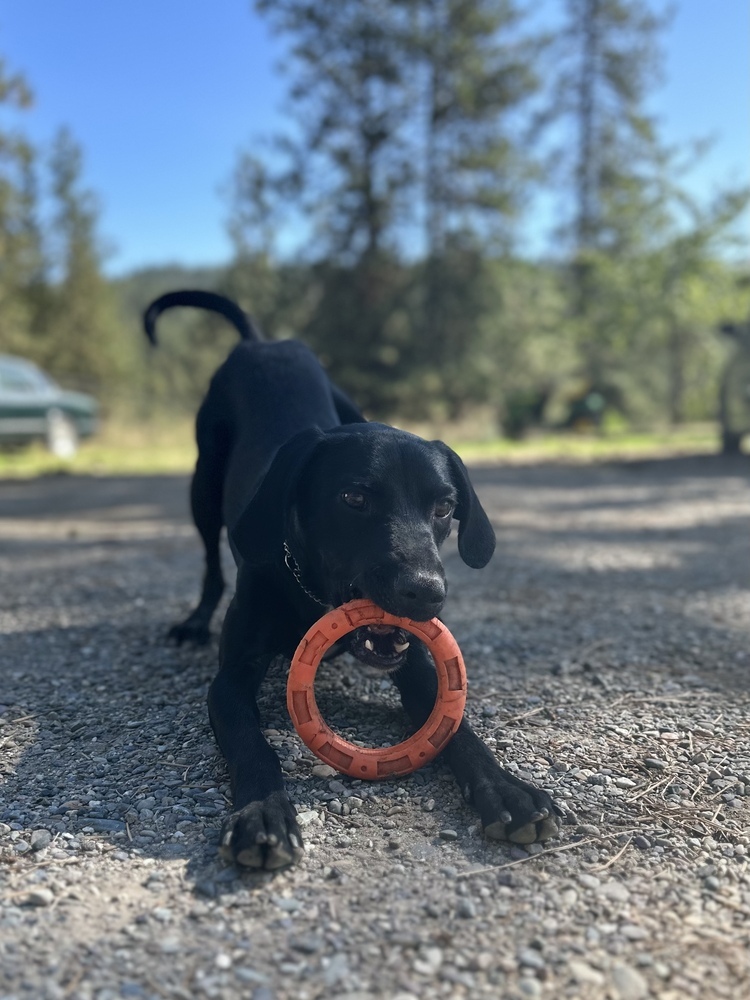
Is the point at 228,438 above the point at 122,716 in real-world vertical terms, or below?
above

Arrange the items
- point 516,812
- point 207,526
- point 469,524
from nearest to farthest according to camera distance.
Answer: point 516,812 → point 469,524 → point 207,526

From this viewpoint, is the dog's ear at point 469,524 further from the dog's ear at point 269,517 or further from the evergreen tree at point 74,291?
the evergreen tree at point 74,291

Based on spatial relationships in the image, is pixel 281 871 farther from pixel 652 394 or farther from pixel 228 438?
pixel 652 394

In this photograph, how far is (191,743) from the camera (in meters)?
2.85

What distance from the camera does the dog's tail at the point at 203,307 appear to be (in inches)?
176

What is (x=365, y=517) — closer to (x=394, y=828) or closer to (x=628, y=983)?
(x=394, y=828)

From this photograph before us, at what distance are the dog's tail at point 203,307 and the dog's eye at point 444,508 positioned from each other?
2.02 metres

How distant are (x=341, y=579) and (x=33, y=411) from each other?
13721mm

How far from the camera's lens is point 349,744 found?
8.54 ft

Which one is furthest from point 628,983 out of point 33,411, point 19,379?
point 19,379

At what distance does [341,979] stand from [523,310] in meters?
26.9

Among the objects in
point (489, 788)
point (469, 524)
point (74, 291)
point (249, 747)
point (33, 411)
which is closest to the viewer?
point (489, 788)

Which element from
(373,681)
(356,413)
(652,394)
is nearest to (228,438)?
(356,413)

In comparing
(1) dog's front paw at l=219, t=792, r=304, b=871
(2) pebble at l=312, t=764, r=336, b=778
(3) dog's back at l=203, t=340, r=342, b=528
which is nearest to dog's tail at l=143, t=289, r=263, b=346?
(3) dog's back at l=203, t=340, r=342, b=528
